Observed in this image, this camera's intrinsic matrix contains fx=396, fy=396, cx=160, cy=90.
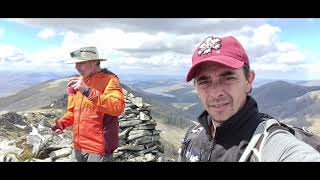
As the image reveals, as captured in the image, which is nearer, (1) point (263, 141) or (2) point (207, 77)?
(1) point (263, 141)

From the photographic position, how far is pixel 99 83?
5484 mm

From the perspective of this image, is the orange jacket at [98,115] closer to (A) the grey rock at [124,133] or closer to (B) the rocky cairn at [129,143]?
(B) the rocky cairn at [129,143]

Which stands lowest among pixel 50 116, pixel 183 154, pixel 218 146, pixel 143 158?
pixel 50 116

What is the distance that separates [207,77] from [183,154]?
67 centimetres

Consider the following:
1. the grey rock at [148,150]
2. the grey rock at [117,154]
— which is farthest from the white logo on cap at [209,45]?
the grey rock at [148,150]

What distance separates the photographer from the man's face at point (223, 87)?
8.23 feet

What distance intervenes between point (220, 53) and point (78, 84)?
10.1 feet

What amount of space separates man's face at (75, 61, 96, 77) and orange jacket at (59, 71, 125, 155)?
0.14 meters

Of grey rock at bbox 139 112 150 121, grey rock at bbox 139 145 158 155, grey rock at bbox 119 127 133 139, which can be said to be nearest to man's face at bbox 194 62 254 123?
grey rock at bbox 139 145 158 155

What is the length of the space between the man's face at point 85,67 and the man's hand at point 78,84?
0.35m
